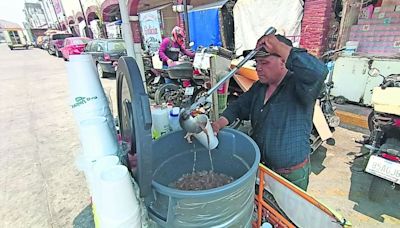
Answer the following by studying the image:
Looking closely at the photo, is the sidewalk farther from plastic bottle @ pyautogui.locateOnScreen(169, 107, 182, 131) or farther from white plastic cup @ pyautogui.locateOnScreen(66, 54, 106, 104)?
white plastic cup @ pyautogui.locateOnScreen(66, 54, 106, 104)

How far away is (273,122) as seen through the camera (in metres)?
1.37

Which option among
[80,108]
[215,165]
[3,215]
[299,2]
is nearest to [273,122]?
[215,165]

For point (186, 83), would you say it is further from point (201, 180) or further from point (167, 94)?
point (201, 180)

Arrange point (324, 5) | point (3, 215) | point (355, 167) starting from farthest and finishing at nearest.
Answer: point (324, 5) → point (355, 167) → point (3, 215)

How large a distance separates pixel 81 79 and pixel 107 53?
759 cm

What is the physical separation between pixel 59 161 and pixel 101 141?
292 centimetres

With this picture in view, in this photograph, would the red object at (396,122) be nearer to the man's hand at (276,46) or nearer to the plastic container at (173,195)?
the man's hand at (276,46)

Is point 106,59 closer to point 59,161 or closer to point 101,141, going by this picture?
point 59,161

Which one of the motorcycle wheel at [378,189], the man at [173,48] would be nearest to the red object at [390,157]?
the motorcycle wheel at [378,189]

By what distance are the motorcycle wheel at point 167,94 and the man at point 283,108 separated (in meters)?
3.14

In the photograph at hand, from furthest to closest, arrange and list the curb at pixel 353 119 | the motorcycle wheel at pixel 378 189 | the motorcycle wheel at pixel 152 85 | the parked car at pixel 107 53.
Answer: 1. the parked car at pixel 107 53
2. the motorcycle wheel at pixel 152 85
3. the curb at pixel 353 119
4. the motorcycle wheel at pixel 378 189

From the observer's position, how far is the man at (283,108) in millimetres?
1172

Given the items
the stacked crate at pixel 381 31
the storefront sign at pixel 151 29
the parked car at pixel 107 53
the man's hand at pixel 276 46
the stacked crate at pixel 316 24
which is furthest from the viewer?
the storefront sign at pixel 151 29

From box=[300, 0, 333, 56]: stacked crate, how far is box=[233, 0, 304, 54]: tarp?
37cm
